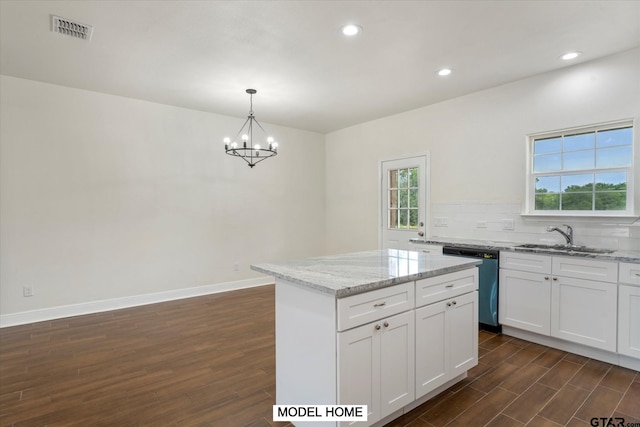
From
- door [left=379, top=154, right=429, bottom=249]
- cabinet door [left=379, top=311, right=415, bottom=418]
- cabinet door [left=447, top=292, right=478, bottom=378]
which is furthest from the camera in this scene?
door [left=379, top=154, right=429, bottom=249]

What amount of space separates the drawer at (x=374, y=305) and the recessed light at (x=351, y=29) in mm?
2077

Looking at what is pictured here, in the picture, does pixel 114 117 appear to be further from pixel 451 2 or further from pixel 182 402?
pixel 451 2

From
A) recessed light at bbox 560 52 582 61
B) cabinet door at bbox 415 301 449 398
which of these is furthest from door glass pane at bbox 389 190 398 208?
cabinet door at bbox 415 301 449 398

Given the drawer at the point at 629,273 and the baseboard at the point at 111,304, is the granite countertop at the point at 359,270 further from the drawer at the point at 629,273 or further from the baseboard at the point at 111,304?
the baseboard at the point at 111,304

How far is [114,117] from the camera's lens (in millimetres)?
4355

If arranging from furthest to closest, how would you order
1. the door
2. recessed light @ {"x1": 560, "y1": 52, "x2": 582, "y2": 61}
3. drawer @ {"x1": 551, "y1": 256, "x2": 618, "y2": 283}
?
1. the door
2. recessed light @ {"x1": 560, "y1": 52, "x2": 582, "y2": 61}
3. drawer @ {"x1": 551, "y1": 256, "x2": 618, "y2": 283}

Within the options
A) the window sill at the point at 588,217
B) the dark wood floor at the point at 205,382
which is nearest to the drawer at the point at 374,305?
the dark wood floor at the point at 205,382

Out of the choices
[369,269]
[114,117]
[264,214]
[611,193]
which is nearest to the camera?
[369,269]

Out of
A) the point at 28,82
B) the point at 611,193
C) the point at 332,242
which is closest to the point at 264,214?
the point at 332,242

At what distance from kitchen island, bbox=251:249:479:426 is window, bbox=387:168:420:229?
2.60 m

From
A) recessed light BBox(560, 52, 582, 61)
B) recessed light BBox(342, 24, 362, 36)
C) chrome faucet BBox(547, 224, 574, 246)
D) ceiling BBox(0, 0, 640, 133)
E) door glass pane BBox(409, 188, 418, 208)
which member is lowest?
chrome faucet BBox(547, 224, 574, 246)

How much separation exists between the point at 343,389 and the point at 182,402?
4.23 feet

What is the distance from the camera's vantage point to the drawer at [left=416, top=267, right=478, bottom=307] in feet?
6.87

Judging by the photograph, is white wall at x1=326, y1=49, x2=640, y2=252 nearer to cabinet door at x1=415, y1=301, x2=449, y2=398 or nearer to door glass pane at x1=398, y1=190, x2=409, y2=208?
door glass pane at x1=398, y1=190, x2=409, y2=208
